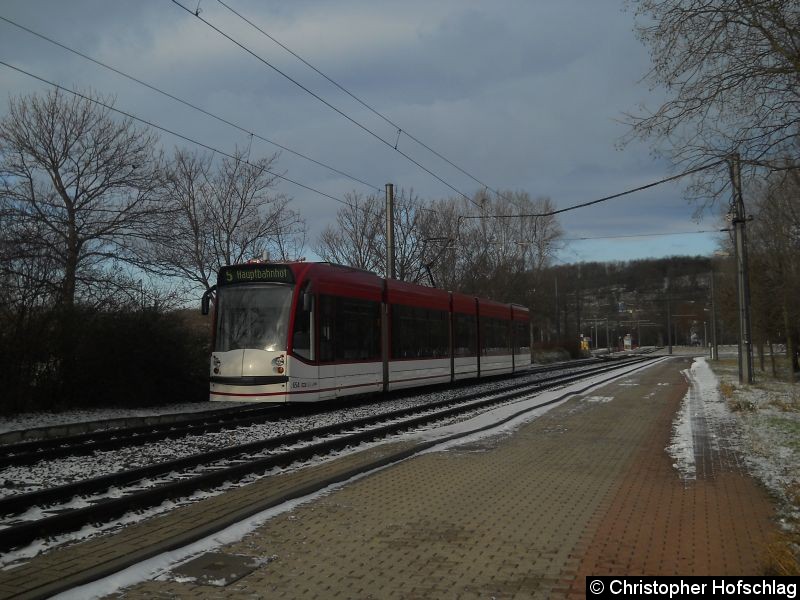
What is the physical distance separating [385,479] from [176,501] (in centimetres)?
239

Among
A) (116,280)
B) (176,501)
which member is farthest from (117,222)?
(176,501)

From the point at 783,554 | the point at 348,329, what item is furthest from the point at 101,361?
the point at 783,554

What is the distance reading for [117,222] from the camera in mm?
21531

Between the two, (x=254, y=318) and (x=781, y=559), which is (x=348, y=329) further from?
(x=781, y=559)

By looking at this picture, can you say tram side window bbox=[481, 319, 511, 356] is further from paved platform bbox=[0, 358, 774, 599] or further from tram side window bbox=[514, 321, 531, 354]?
paved platform bbox=[0, 358, 774, 599]

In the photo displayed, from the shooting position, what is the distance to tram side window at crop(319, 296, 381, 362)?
633 inches

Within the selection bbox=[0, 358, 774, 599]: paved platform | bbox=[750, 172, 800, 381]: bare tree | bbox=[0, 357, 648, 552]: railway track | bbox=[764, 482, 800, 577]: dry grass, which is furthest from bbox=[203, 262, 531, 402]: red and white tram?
bbox=[750, 172, 800, 381]: bare tree

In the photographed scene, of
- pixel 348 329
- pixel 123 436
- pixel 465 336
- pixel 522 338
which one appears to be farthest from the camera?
pixel 522 338

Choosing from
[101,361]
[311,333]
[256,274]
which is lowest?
[101,361]

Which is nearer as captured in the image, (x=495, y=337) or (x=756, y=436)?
(x=756, y=436)

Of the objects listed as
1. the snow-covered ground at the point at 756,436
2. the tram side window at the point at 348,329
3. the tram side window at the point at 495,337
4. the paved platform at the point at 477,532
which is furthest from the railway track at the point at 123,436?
the tram side window at the point at 495,337

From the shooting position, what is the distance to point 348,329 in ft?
55.9

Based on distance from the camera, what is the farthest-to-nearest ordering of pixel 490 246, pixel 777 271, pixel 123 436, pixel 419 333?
pixel 490 246
pixel 777 271
pixel 419 333
pixel 123 436

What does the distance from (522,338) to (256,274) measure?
67.7 ft
